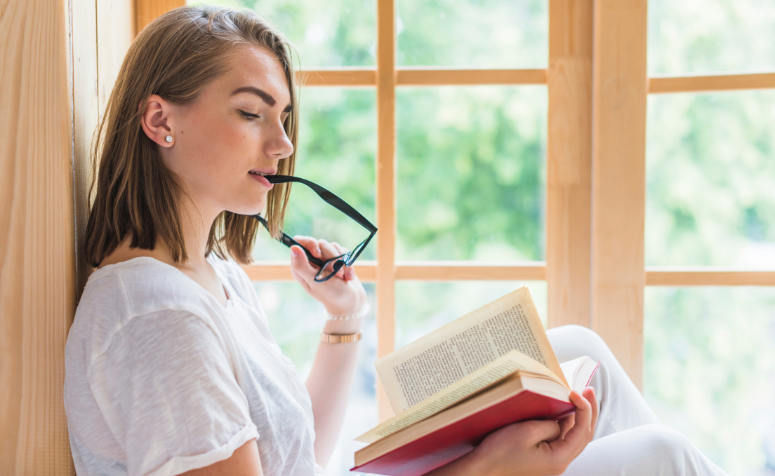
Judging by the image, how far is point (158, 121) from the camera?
0.74 meters

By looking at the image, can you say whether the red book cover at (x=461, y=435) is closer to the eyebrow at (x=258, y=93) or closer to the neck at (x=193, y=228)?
the neck at (x=193, y=228)

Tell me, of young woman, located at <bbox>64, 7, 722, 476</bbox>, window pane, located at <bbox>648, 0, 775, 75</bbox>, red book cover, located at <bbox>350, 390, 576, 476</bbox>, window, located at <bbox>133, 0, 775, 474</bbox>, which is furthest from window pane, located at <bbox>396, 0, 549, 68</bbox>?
red book cover, located at <bbox>350, 390, 576, 476</bbox>

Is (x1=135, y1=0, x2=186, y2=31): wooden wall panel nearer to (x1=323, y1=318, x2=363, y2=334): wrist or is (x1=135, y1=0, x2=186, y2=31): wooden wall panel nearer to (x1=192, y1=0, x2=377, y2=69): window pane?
(x1=192, y1=0, x2=377, y2=69): window pane

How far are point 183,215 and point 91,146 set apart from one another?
172 mm

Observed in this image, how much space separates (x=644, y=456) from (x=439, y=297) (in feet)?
1.84

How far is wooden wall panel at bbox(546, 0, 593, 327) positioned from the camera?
1.15 metres

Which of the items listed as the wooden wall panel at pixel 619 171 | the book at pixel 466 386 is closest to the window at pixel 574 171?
the wooden wall panel at pixel 619 171

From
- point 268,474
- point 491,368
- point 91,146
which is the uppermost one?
point 91,146

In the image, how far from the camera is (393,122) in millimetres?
1176

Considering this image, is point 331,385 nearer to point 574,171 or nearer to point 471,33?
point 574,171

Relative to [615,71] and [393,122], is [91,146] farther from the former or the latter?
[615,71]

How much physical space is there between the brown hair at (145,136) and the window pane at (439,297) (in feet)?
1.88

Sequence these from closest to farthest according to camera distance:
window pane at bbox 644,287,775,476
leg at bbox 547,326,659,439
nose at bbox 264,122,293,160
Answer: nose at bbox 264,122,293,160 < leg at bbox 547,326,659,439 < window pane at bbox 644,287,775,476

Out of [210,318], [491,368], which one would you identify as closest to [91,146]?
[210,318]
